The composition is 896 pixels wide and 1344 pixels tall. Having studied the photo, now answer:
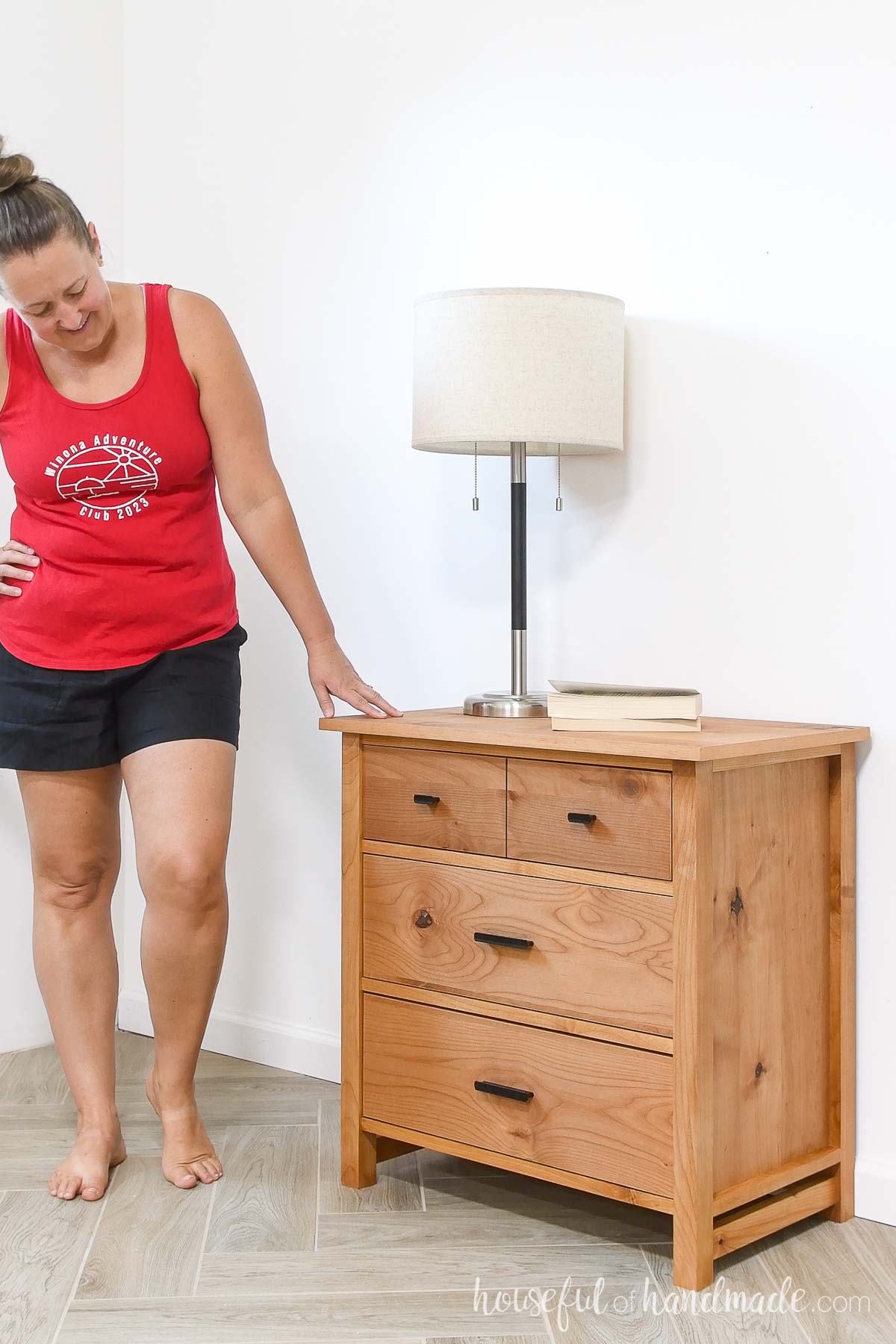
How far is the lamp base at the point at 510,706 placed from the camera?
1.98 m

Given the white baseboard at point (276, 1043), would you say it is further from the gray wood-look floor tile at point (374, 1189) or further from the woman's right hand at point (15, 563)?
the woman's right hand at point (15, 563)

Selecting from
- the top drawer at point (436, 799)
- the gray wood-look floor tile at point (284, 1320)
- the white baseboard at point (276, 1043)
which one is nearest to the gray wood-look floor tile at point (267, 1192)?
the gray wood-look floor tile at point (284, 1320)

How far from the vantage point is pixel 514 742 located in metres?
1.73

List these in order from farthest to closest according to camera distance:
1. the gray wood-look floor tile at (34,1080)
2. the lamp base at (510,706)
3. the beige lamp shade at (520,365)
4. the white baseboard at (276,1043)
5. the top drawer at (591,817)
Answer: the white baseboard at (276,1043), the gray wood-look floor tile at (34,1080), the lamp base at (510,706), the beige lamp shade at (520,365), the top drawer at (591,817)

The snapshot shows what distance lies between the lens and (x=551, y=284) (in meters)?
2.18

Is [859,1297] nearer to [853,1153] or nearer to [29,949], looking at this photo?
[853,1153]

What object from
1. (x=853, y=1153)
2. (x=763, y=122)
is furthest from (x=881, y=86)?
(x=853, y=1153)

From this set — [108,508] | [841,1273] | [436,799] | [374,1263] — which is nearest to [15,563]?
[108,508]

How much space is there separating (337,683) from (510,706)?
9.9 inches

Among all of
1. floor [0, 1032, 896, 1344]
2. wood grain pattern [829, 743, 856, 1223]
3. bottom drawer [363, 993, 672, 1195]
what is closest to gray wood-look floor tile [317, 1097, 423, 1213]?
floor [0, 1032, 896, 1344]

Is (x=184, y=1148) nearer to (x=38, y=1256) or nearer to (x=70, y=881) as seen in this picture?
(x=38, y=1256)

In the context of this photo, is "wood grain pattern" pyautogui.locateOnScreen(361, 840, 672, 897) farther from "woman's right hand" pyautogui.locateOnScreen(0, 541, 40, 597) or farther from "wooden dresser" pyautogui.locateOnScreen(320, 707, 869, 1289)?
"woman's right hand" pyautogui.locateOnScreen(0, 541, 40, 597)

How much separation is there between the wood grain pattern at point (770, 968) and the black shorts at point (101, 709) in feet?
2.48

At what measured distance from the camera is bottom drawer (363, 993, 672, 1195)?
1.65 metres
